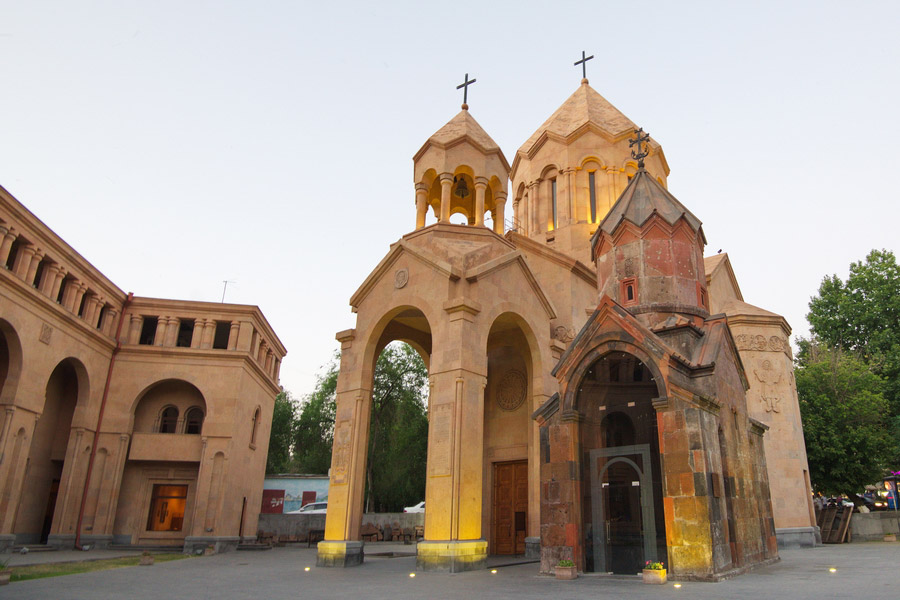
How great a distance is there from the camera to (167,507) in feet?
70.2

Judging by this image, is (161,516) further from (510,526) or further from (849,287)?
(849,287)

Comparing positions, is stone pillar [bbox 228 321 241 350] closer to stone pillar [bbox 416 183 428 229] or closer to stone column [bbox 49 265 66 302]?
stone column [bbox 49 265 66 302]

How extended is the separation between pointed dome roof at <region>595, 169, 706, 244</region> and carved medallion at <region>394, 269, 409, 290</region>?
5038 mm

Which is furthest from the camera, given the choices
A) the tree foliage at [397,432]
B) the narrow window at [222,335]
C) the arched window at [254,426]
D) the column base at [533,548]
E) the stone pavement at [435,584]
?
the tree foliage at [397,432]

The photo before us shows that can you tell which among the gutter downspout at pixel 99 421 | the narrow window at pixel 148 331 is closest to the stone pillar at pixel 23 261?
the gutter downspout at pixel 99 421

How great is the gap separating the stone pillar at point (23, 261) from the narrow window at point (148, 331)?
5.82 m

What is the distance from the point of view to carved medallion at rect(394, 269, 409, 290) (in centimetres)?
1559

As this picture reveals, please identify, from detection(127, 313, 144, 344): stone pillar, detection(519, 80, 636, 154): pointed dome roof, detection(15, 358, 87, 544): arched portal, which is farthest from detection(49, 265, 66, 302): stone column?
detection(519, 80, 636, 154): pointed dome roof

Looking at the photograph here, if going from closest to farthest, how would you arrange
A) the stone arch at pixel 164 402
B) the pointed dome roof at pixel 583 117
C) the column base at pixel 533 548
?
the column base at pixel 533 548
the stone arch at pixel 164 402
the pointed dome roof at pixel 583 117

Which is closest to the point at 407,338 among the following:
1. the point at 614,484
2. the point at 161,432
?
the point at 614,484

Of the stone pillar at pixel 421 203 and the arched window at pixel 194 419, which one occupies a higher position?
the stone pillar at pixel 421 203

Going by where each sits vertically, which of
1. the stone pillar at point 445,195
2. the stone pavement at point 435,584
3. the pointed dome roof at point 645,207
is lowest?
the stone pavement at point 435,584

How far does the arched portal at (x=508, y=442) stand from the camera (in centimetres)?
1648

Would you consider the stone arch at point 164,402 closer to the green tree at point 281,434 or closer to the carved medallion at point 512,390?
the carved medallion at point 512,390
